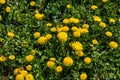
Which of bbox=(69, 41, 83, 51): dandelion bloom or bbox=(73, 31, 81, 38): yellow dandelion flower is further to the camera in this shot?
bbox=(73, 31, 81, 38): yellow dandelion flower

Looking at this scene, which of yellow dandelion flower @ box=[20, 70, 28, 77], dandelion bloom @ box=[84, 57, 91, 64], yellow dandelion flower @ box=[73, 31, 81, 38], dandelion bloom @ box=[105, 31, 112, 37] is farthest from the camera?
dandelion bloom @ box=[105, 31, 112, 37]

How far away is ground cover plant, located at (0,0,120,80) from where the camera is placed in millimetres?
4965

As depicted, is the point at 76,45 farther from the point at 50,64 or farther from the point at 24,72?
the point at 24,72

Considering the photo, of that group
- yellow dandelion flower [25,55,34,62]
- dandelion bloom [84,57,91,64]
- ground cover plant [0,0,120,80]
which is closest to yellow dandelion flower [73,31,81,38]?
ground cover plant [0,0,120,80]

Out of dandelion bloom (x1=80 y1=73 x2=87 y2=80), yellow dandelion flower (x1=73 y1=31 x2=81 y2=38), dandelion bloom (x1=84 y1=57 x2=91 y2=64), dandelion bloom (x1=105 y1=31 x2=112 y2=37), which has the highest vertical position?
yellow dandelion flower (x1=73 y1=31 x2=81 y2=38)

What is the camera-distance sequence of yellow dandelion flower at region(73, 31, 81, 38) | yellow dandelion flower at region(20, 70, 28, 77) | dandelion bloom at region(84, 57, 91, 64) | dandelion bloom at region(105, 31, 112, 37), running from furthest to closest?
dandelion bloom at region(105, 31, 112, 37) → yellow dandelion flower at region(73, 31, 81, 38) → dandelion bloom at region(84, 57, 91, 64) → yellow dandelion flower at region(20, 70, 28, 77)

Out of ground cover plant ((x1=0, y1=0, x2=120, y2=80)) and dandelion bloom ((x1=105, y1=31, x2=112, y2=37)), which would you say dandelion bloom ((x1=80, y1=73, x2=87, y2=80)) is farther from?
dandelion bloom ((x1=105, y1=31, x2=112, y2=37))

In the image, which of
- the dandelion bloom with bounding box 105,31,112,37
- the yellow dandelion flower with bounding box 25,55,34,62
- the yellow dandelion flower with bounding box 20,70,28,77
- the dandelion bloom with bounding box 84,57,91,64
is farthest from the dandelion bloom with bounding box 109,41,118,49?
the yellow dandelion flower with bounding box 20,70,28,77

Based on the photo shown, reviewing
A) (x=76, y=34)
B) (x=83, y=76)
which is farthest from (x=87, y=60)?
(x=76, y=34)

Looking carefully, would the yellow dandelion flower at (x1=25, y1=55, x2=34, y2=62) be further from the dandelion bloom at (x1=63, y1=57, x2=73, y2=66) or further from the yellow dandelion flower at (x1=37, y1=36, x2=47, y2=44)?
the dandelion bloom at (x1=63, y1=57, x2=73, y2=66)

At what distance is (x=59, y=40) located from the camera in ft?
16.8

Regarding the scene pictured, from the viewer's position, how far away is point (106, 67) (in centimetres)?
506

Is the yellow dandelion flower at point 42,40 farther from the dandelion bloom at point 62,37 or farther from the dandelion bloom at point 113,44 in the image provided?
the dandelion bloom at point 113,44

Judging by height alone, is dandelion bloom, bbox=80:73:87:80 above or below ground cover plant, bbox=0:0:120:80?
below
